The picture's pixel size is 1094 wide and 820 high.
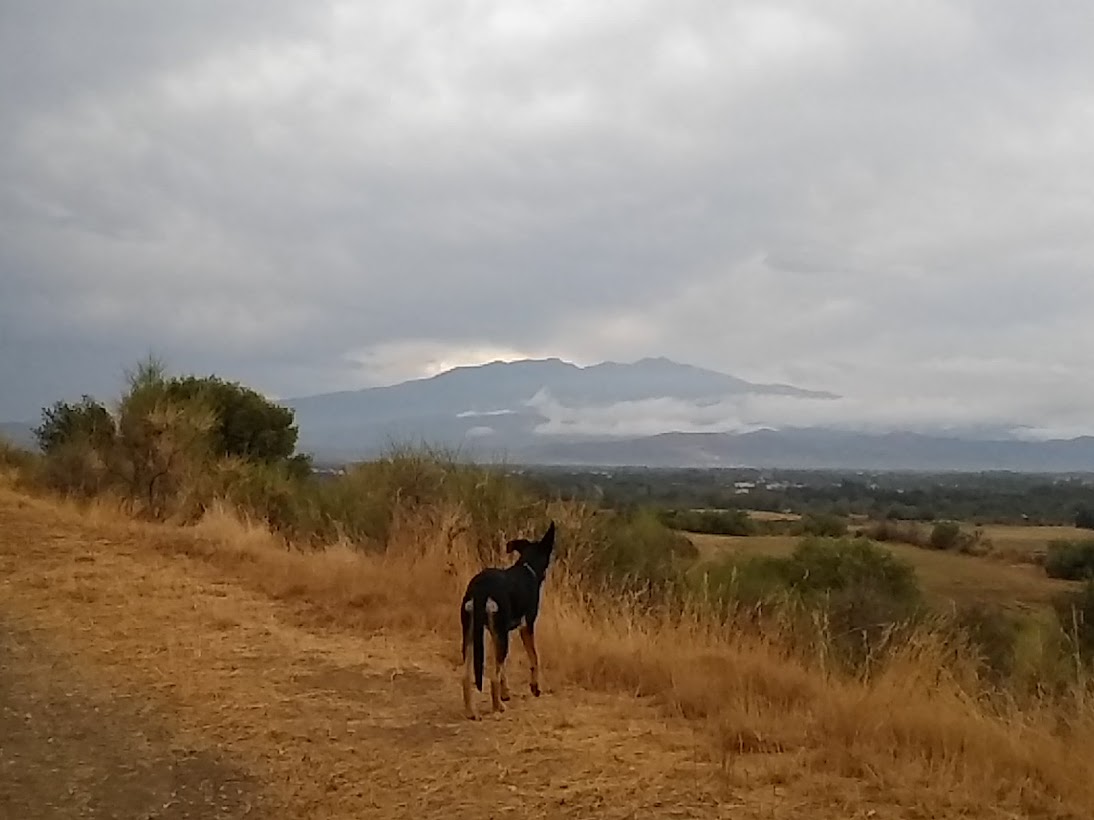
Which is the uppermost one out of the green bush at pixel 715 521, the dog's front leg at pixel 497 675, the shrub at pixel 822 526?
the dog's front leg at pixel 497 675

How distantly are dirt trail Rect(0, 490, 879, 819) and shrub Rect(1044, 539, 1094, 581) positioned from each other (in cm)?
2080

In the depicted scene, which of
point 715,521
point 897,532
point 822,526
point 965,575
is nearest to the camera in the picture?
point 965,575

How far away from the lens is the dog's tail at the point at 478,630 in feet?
21.2

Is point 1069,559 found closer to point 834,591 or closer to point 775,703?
point 834,591

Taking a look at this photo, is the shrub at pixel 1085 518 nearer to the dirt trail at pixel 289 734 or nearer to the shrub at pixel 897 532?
the shrub at pixel 897 532

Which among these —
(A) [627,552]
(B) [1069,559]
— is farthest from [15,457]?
(B) [1069,559]

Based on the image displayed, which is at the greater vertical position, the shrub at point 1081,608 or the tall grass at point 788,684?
the tall grass at point 788,684

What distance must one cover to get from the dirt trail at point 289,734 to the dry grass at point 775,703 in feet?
0.30

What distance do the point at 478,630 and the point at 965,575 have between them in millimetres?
22647

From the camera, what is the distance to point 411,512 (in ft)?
45.3

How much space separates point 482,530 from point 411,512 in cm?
137

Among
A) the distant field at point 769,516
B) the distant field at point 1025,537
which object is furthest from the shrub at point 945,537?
the distant field at point 769,516

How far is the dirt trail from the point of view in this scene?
202 inches

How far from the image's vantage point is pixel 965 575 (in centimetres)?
2647
